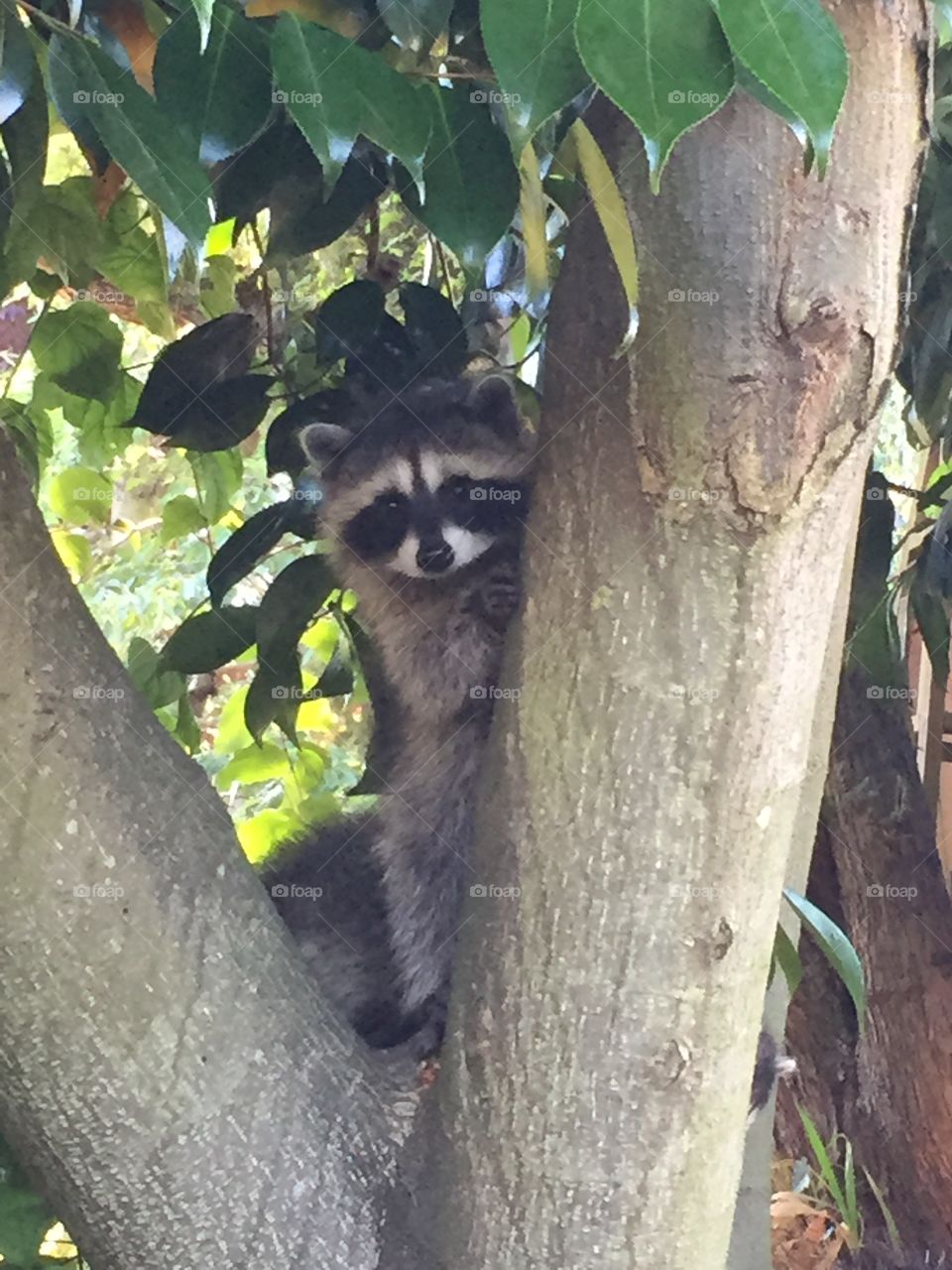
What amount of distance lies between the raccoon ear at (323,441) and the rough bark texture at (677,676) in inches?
41.1

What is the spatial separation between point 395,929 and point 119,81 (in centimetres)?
125

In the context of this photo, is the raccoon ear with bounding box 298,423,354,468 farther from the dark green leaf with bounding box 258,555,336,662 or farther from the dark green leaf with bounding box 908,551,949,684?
the dark green leaf with bounding box 908,551,949,684

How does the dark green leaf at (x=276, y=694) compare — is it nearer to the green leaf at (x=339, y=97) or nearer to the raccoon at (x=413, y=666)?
the raccoon at (x=413, y=666)

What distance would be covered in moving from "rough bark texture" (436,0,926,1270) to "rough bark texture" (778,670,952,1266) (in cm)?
132

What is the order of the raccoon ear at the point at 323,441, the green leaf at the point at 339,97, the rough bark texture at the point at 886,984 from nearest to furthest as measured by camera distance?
the green leaf at the point at 339,97 → the raccoon ear at the point at 323,441 → the rough bark texture at the point at 886,984

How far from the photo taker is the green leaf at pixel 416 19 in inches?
37.2

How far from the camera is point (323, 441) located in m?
2.14

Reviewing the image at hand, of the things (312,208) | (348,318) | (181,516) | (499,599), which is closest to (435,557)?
(499,599)

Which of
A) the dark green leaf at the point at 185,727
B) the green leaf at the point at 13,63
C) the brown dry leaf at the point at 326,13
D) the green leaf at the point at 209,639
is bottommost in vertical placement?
the dark green leaf at the point at 185,727

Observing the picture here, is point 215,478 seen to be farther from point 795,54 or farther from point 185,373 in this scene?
point 795,54

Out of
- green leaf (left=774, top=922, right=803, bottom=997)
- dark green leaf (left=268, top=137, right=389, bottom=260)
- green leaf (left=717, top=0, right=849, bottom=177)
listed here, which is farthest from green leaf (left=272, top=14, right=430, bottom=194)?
green leaf (left=774, top=922, right=803, bottom=997)

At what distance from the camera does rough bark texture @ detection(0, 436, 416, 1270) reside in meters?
1.01

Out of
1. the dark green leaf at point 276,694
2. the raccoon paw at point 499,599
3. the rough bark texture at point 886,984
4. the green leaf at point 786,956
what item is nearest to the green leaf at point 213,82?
the dark green leaf at point 276,694

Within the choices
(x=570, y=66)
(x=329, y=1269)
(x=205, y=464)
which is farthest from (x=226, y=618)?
(x=570, y=66)
